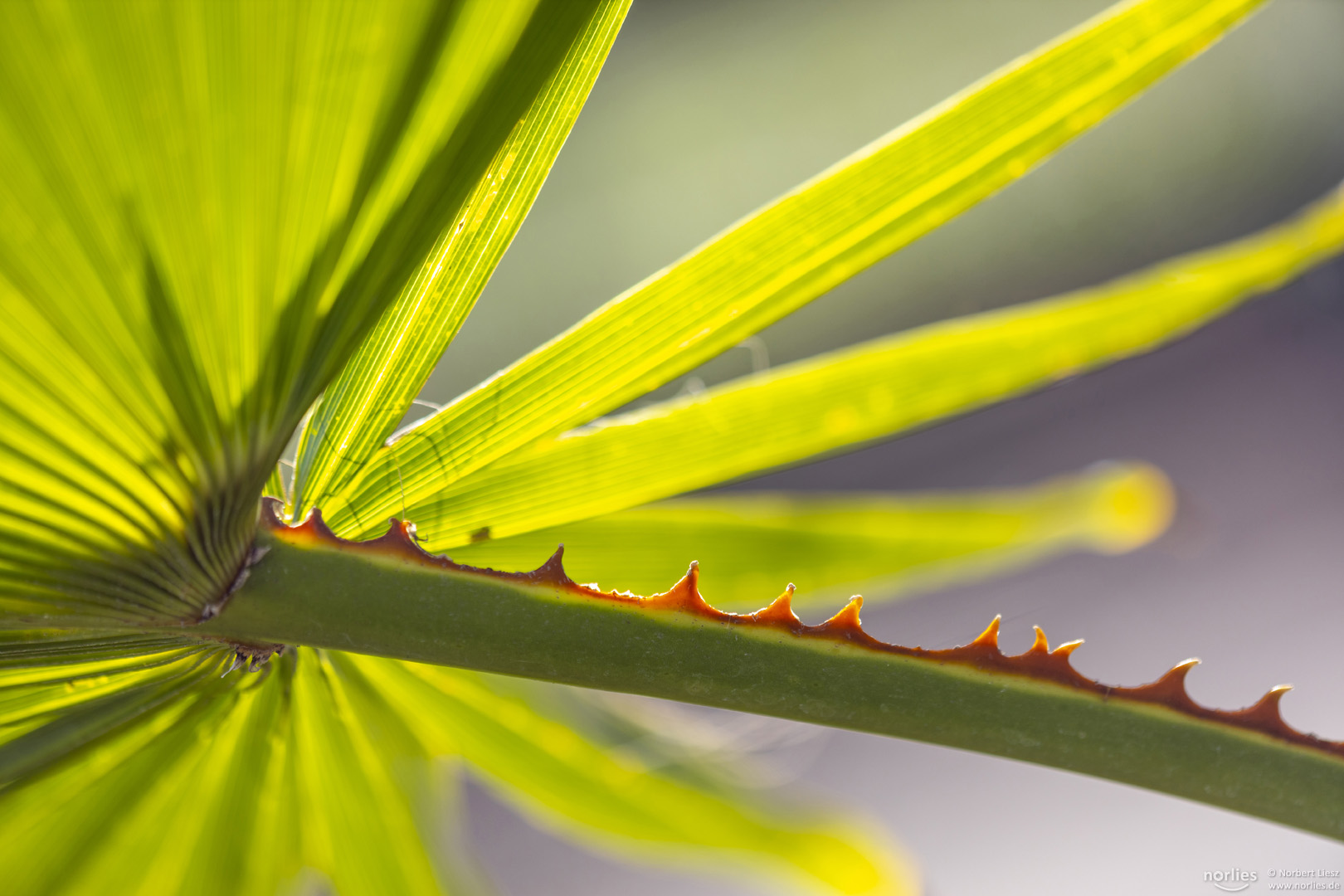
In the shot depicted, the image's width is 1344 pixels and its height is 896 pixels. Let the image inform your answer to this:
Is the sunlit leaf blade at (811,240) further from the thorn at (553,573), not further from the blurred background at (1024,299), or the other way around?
the blurred background at (1024,299)

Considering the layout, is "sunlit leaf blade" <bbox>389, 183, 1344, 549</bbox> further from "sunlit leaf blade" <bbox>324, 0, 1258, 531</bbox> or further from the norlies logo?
the norlies logo

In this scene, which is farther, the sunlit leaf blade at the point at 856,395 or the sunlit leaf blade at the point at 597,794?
the sunlit leaf blade at the point at 597,794

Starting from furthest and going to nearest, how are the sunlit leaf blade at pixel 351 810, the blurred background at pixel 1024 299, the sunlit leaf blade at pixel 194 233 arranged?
1. the blurred background at pixel 1024 299
2. the sunlit leaf blade at pixel 351 810
3. the sunlit leaf blade at pixel 194 233

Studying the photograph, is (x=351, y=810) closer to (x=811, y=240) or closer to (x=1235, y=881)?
(x=811, y=240)

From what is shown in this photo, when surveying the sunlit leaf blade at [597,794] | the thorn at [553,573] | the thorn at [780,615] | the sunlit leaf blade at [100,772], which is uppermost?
the thorn at [780,615]

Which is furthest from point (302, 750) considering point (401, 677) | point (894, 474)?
point (894, 474)

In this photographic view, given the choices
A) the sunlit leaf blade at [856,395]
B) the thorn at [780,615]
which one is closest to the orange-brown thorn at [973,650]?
the thorn at [780,615]

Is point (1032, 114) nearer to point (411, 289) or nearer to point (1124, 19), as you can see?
point (1124, 19)

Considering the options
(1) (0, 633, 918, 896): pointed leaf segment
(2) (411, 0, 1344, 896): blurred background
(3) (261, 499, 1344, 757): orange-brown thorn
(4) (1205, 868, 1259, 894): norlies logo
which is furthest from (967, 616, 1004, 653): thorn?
(2) (411, 0, 1344, 896): blurred background
